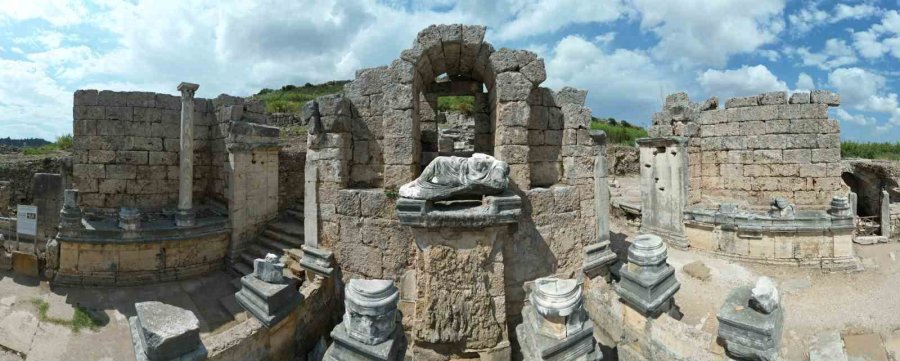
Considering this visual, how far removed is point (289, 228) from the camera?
9930mm

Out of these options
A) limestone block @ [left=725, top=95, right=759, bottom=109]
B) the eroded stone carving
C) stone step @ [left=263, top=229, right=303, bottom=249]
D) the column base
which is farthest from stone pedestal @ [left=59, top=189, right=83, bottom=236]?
limestone block @ [left=725, top=95, right=759, bottom=109]

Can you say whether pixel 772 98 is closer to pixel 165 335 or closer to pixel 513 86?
pixel 513 86

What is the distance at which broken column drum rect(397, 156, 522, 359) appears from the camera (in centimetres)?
484

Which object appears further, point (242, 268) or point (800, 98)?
point (800, 98)

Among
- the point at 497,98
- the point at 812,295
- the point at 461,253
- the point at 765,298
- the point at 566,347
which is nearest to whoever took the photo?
the point at 765,298

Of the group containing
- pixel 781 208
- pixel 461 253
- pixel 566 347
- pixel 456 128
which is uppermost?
pixel 456 128

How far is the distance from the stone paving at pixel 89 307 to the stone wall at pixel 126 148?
2.56 m

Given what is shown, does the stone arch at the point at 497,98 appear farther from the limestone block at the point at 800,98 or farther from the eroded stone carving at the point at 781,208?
the limestone block at the point at 800,98

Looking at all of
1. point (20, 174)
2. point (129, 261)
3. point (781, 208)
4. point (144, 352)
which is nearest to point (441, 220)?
point (144, 352)

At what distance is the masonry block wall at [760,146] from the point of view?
31.3ft

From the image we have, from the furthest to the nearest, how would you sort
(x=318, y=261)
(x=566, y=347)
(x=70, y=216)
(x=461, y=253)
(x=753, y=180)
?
(x=753, y=180), (x=70, y=216), (x=318, y=261), (x=461, y=253), (x=566, y=347)

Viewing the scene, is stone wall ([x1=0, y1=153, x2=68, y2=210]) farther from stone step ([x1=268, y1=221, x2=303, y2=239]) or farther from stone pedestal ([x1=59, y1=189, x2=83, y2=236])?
stone step ([x1=268, y1=221, x2=303, y2=239])

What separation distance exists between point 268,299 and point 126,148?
8.23 metres

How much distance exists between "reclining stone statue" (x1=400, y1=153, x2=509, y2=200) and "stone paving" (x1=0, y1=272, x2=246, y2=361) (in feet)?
17.3
